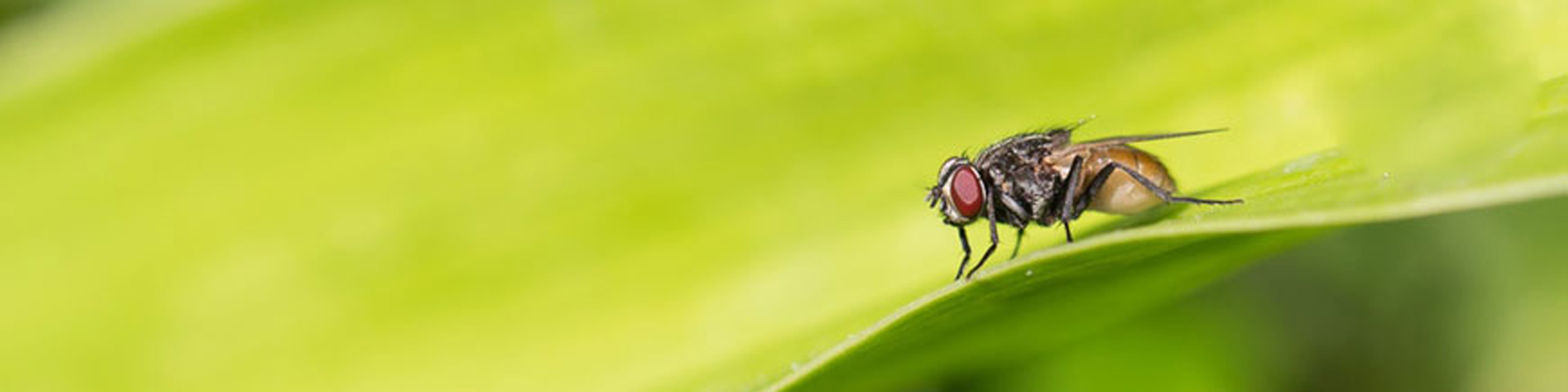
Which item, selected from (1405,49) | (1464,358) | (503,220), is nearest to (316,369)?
(503,220)

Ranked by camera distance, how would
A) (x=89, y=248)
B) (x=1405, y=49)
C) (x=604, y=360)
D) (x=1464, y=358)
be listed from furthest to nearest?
(x=1464, y=358) → (x=89, y=248) → (x=604, y=360) → (x=1405, y=49)

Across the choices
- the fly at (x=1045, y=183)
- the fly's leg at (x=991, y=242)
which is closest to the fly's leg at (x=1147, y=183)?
the fly at (x=1045, y=183)

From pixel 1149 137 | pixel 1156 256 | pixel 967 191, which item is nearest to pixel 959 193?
pixel 967 191

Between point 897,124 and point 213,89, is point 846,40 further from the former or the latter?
point 213,89

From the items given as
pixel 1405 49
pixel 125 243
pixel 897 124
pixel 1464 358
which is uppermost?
pixel 125 243

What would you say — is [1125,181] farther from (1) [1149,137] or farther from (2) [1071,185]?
(1) [1149,137]

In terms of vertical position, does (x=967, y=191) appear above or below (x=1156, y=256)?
above
